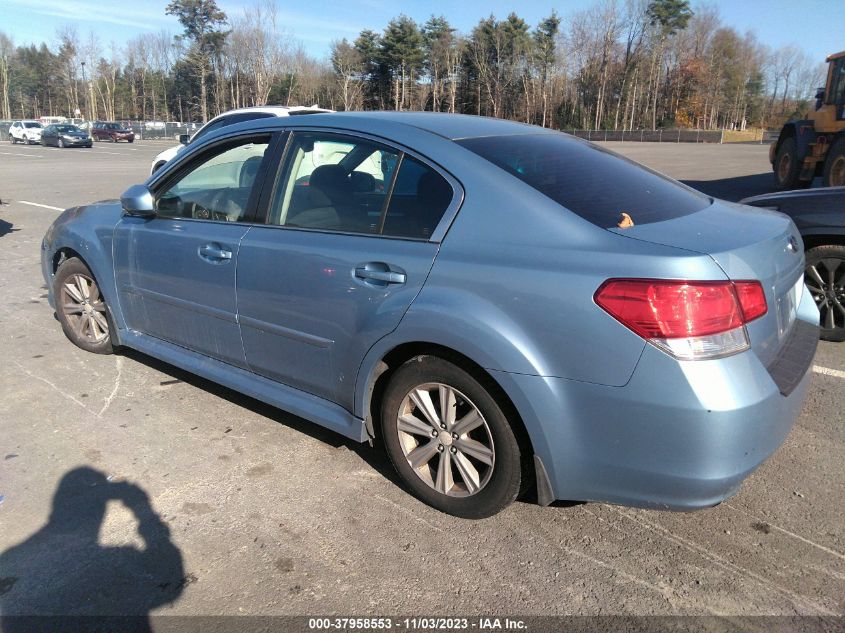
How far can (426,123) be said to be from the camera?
311cm

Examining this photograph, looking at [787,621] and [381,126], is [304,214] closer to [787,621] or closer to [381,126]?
[381,126]

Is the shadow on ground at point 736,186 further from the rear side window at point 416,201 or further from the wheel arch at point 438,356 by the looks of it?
the wheel arch at point 438,356

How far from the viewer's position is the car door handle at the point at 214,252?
11.2ft

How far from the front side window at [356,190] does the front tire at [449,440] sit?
632 mm

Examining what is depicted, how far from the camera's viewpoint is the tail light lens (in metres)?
2.17

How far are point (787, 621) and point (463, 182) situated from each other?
1996 millimetres

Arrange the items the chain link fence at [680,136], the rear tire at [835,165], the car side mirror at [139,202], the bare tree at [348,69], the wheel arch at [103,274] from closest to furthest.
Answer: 1. the car side mirror at [139,202]
2. the wheel arch at [103,274]
3. the rear tire at [835,165]
4. the chain link fence at [680,136]
5. the bare tree at [348,69]

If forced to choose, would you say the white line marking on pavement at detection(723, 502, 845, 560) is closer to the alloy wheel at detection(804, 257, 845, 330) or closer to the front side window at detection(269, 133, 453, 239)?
the front side window at detection(269, 133, 453, 239)

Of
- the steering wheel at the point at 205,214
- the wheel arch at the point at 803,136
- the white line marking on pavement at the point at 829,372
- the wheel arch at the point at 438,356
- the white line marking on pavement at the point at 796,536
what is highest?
the wheel arch at the point at 803,136

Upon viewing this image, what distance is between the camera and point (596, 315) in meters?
2.25

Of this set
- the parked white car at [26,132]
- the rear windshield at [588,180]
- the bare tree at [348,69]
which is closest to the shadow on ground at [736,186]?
the rear windshield at [588,180]

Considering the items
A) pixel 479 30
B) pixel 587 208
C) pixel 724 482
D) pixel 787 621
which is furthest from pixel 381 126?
pixel 479 30

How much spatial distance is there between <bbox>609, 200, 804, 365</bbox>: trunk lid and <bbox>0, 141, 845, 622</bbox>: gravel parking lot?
2.71 feet

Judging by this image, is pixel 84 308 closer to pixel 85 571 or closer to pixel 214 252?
pixel 214 252
